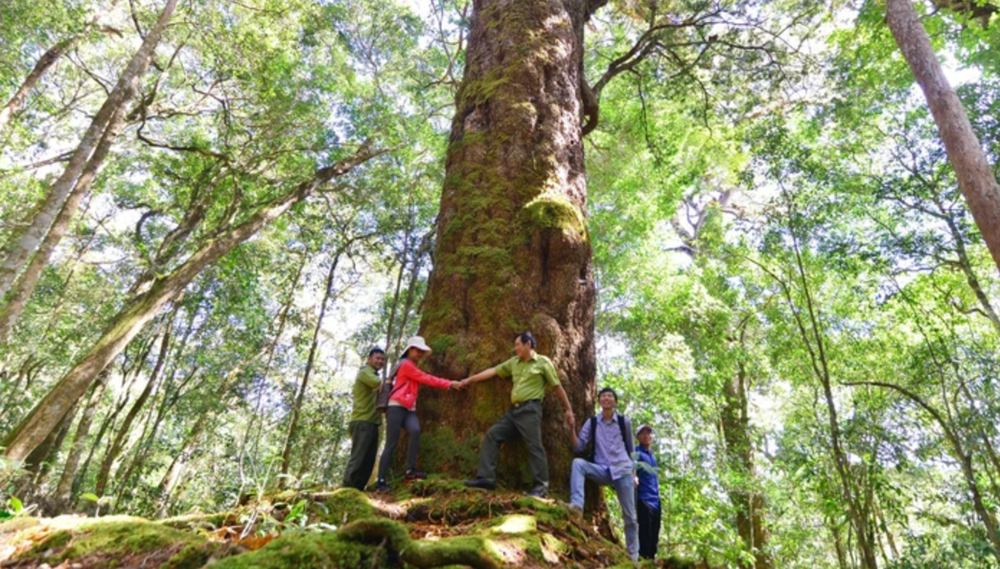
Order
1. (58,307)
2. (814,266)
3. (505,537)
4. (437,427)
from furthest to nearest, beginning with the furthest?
1. (58,307)
2. (814,266)
3. (437,427)
4. (505,537)

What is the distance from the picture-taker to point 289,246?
53.4 feet

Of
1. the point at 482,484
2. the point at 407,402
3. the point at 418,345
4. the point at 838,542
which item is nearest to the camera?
the point at 482,484

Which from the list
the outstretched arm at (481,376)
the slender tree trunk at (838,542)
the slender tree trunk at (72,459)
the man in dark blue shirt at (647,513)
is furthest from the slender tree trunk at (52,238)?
the slender tree trunk at (838,542)

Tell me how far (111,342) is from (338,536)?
6.91 m

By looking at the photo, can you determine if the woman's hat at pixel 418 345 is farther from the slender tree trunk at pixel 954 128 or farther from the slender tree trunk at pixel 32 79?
the slender tree trunk at pixel 32 79

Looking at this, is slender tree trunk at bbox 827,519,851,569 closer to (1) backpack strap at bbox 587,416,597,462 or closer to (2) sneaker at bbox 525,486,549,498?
(1) backpack strap at bbox 587,416,597,462

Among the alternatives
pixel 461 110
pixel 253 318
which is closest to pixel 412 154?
pixel 253 318

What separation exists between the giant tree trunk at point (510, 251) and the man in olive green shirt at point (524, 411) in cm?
19

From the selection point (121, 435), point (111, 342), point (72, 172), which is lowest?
point (121, 435)

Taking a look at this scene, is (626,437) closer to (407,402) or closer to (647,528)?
(647,528)

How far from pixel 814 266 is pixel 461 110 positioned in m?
9.28

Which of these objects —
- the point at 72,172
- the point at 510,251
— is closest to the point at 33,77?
the point at 72,172

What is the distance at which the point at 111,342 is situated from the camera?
6.90 meters

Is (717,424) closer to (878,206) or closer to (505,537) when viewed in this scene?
(878,206)
